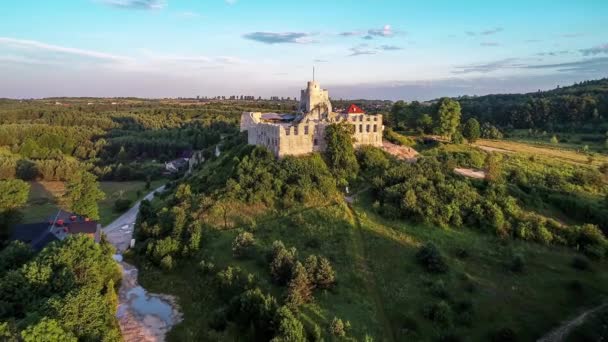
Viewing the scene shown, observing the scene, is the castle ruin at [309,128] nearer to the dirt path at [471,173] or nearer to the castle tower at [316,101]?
the castle tower at [316,101]

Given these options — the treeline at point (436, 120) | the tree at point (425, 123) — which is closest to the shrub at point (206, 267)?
the treeline at point (436, 120)

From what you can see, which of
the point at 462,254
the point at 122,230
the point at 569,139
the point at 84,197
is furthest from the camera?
the point at 569,139

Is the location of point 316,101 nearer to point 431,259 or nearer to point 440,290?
point 431,259

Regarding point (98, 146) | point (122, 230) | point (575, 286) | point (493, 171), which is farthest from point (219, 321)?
point (98, 146)

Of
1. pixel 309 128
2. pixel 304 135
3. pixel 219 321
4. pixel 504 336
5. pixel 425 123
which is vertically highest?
pixel 425 123

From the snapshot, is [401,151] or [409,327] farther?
[401,151]

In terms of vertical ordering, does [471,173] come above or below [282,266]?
above
